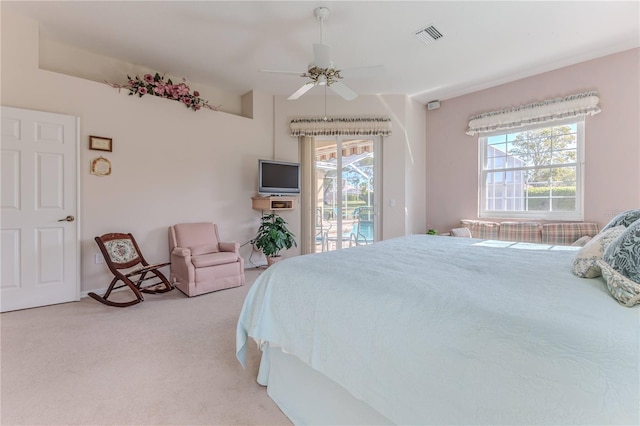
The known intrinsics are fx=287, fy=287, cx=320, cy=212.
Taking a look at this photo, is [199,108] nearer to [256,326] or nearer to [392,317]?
[256,326]

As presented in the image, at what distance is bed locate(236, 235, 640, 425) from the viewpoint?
68cm

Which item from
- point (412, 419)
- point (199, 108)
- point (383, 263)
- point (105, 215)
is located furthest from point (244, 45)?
point (412, 419)

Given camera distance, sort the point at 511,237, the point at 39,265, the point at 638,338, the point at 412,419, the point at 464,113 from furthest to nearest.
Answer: the point at 464,113, the point at 511,237, the point at 39,265, the point at 412,419, the point at 638,338

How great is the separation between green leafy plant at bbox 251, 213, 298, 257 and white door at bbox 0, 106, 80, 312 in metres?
2.19

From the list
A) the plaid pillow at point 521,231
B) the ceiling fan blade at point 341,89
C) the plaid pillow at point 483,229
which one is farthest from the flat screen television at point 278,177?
the plaid pillow at point 521,231

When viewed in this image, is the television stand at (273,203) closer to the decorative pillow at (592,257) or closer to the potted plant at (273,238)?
the potted plant at (273,238)

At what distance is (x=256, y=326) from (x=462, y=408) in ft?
3.30

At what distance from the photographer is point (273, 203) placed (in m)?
4.54

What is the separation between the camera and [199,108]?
4.07 m

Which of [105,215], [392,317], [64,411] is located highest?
[105,215]

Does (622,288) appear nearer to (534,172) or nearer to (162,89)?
(534,172)

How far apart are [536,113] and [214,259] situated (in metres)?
4.61

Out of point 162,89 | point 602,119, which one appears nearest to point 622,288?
point 602,119

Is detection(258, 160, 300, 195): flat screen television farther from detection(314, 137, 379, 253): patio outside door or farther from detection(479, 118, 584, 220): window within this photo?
detection(479, 118, 584, 220): window
